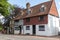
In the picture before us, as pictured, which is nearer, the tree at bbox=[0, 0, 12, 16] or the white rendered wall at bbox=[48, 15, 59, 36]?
the tree at bbox=[0, 0, 12, 16]

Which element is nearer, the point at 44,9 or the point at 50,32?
the point at 50,32

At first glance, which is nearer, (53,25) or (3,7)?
(3,7)

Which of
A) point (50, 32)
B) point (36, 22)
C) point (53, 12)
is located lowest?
point (50, 32)

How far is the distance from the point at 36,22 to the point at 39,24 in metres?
1.70

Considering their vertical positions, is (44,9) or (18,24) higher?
(44,9)

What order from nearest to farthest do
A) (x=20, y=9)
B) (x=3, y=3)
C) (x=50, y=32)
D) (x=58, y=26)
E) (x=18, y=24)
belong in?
(x=3, y=3) → (x=50, y=32) → (x=58, y=26) → (x=18, y=24) → (x=20, y=9)

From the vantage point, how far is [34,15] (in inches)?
1797

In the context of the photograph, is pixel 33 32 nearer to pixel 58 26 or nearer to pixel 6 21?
Result: pixel 58 26

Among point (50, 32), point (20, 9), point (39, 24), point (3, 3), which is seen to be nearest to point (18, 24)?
point (20, 9)

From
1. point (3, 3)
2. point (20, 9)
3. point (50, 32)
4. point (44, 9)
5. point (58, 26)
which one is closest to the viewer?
point (3, 3)

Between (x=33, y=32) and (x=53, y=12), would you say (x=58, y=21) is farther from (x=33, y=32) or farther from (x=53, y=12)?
(x=33, y=32)

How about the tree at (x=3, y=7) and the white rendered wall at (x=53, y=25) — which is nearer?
the tree at (x=3, y=7)

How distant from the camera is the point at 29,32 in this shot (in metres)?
47.0

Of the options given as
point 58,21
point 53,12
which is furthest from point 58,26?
point 53,12
